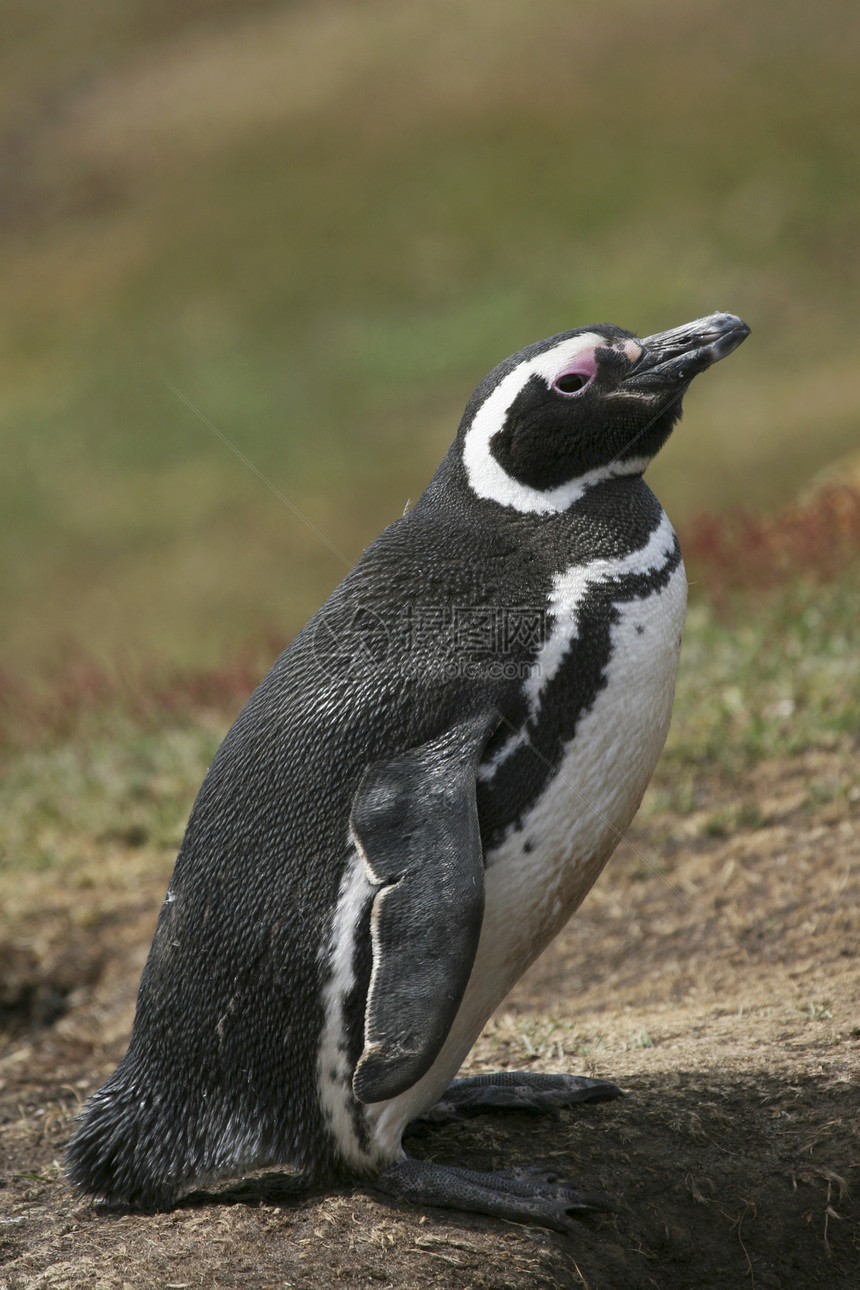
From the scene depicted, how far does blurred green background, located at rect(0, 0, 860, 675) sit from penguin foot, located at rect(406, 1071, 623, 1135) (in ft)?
24.7


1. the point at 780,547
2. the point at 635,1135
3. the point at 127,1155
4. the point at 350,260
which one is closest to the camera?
the point at 127,1155

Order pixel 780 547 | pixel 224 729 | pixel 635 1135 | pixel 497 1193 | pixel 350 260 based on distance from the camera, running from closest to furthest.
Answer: pixel 497 1193, pixel 635 1135, pixel 224 729, pixel 780 547, pixel 350 260

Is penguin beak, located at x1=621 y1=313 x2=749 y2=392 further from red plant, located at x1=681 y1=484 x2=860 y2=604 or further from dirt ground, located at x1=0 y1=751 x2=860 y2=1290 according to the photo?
red plant, located at x1=681 y1=484 x2=860 y2=604

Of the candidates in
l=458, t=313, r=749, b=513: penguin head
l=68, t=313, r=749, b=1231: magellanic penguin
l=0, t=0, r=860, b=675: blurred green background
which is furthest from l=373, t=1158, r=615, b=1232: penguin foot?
l=0, t=0, r=860, b=675: blurred green background

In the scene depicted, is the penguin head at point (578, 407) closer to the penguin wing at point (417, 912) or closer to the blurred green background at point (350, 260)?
the penguin wing at point (417, 912)

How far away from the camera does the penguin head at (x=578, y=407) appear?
2.28 meters

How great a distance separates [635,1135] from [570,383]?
4.80 ft

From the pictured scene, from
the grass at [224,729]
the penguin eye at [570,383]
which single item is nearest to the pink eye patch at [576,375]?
the penguin eye at [570,383]

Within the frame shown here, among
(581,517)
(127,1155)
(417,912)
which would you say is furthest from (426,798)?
(127,1155)

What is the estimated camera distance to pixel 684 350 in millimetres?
2293

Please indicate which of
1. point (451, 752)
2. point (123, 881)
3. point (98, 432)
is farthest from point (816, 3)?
point (451, 752)

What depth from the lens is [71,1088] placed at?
326 centimetres

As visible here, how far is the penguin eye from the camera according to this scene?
7.45 feet

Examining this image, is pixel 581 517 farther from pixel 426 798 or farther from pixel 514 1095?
pixel 514 1095
